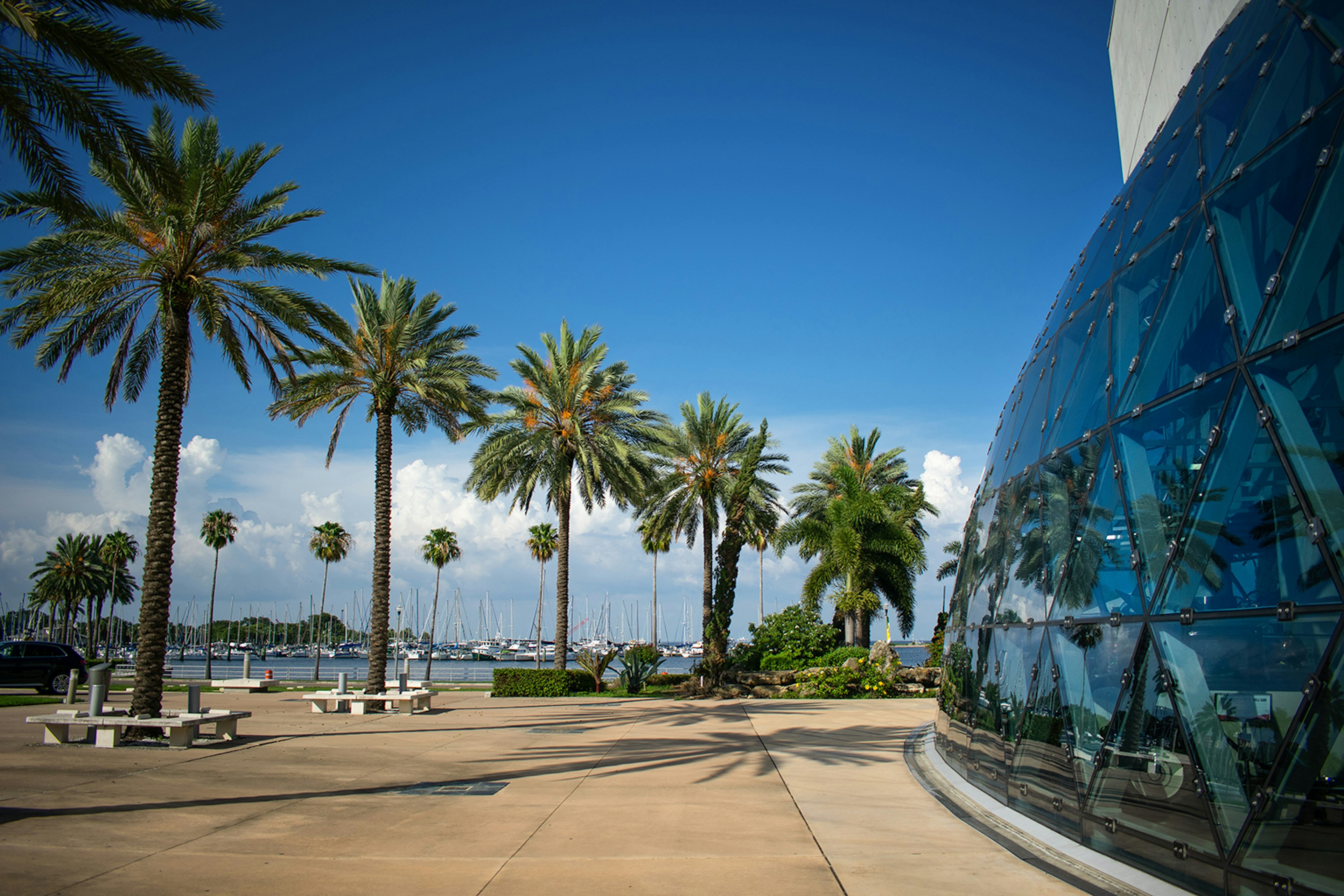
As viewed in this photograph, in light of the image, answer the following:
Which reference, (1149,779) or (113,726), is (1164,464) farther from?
(113,726)

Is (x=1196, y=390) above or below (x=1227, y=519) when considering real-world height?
above

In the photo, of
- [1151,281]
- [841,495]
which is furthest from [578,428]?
[1151,281]

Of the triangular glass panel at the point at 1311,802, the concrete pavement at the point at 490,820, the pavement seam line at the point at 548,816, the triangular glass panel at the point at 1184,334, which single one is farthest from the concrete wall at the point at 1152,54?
the pavement seam line at the point at 548,816

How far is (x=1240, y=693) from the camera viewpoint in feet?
15.7

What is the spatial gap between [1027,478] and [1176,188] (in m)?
3.31

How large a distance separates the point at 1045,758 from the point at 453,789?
6520 millimetres

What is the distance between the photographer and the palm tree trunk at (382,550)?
22.3 m

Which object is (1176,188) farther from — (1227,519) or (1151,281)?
(1227,519)

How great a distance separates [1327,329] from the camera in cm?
461

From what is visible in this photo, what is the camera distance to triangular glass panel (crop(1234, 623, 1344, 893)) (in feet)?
13.3

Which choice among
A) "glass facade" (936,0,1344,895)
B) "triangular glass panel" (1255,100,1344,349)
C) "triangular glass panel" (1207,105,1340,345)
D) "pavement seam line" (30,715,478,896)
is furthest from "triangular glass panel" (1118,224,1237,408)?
"pavement seam line" (30,715,478,896)

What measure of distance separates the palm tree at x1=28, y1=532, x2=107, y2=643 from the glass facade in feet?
257

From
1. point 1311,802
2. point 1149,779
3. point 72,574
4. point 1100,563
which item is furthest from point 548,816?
point 72,574

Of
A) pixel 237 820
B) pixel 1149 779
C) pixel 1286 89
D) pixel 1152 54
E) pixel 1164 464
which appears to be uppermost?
pixel 1152 54
